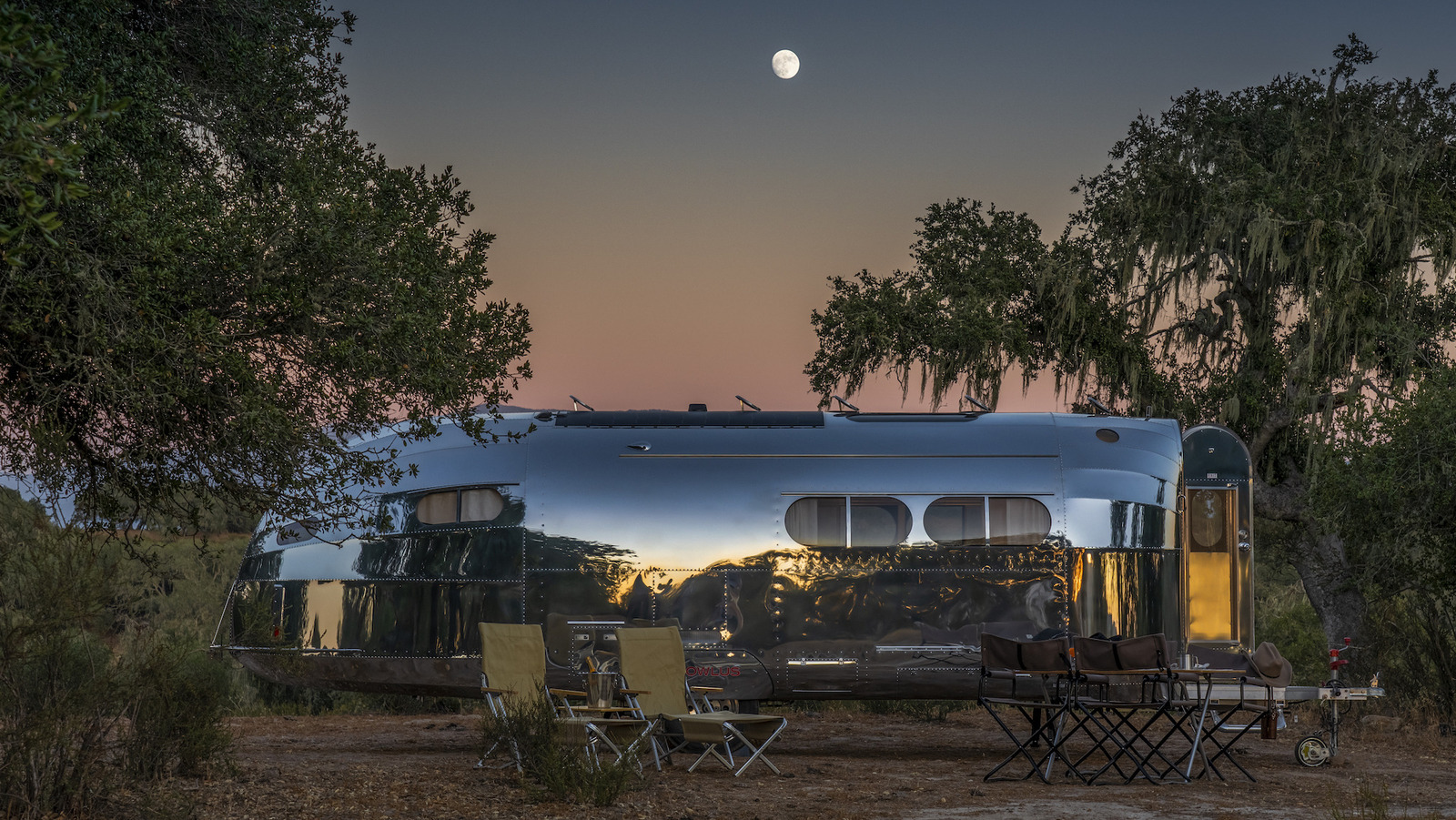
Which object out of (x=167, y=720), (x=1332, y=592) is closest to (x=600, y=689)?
(x=167, y=720)

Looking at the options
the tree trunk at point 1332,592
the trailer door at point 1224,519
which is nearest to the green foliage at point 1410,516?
the tree trunk at point 1332,592

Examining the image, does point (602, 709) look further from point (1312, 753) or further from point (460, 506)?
point (1312, 753)

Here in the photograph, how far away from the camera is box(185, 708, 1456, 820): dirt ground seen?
22.4 feet

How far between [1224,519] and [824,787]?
4.19 meters

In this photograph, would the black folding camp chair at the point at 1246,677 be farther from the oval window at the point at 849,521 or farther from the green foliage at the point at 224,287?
the green foliage at the point at 224,287

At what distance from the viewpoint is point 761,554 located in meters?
9.20

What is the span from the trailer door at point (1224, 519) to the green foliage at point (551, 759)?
15.5ft

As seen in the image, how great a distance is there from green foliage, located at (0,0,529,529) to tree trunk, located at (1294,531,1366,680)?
10021 mm

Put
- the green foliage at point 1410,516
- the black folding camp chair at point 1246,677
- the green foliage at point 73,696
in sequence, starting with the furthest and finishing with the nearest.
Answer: the green foliage at point 1410,516 → the black folding camp chair at point 1246,677 → the green foliage at point 73,696

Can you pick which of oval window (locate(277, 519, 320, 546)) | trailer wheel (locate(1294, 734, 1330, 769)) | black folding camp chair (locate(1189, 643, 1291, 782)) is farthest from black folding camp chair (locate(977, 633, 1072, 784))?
oval window (locate(277, 519, 320, 546))

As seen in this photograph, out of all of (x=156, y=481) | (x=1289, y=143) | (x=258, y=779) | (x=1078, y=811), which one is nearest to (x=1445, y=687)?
(x=1289, y=143)

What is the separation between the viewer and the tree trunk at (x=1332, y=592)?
45.8ft

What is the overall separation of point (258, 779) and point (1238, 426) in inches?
433

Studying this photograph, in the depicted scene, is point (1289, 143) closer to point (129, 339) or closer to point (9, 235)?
point (129, 339)
